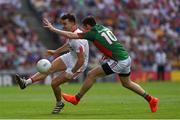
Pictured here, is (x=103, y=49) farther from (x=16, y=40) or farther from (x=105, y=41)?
(x=16, y=40)

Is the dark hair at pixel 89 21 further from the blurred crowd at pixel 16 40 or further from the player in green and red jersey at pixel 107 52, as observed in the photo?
the blurred crowd at pixel 16 40

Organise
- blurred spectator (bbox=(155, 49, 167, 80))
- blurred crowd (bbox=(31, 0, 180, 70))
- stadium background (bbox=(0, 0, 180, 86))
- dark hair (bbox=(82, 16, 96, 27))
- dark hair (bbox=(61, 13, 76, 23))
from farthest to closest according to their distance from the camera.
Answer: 1. blurred crowd (bbox=(31, 0, 180, 70))
2. blurred spectator (bbox=(155, 49, 167, 80))
3. stadium background (bbox=(0, 0, 180, 86))
4. dark hair (bbox=(61, 13, 76, 23))
5. dark hair (bbox=(82, 16, 96, 27))

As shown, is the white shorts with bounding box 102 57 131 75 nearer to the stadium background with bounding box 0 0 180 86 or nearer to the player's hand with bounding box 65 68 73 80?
the player's hand with bounding box 65 68 73 80

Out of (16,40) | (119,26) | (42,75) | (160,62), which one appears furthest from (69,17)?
(119,26)

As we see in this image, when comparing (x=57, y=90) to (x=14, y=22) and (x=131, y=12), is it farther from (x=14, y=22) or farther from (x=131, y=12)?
(x=131, y=12)

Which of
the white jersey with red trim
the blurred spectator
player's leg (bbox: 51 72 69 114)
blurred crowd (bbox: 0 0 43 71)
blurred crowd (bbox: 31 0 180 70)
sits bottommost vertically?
the blurred spectator

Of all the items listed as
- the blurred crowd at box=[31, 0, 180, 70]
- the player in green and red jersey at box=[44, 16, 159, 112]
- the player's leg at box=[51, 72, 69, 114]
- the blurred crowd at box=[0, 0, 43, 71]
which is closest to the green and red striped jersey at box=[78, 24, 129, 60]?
the player in green and red jersey at box=[44, 16, 159, 112]

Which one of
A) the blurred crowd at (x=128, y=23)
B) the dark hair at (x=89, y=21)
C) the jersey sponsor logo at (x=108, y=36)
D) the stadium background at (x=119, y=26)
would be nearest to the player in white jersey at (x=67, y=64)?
the dark hair at (x=89, y=21)

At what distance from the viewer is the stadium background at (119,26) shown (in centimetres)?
3822

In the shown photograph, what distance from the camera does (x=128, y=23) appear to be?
40.8m

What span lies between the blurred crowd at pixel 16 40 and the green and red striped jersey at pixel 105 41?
65.6ft

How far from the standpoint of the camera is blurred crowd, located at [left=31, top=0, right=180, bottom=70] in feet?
131

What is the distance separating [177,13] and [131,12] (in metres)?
2.73

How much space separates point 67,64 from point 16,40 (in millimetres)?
20260
